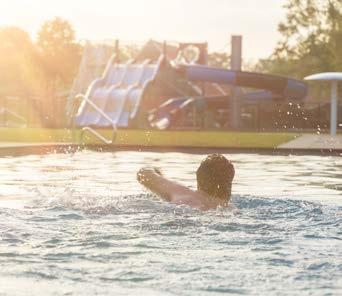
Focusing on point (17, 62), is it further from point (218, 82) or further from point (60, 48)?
point (218, 82)

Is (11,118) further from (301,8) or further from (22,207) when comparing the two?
(22,207)

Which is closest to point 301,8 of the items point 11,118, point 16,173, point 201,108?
point 201,108

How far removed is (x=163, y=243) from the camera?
891 centimetres

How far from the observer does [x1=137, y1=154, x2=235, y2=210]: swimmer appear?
30.9 ft

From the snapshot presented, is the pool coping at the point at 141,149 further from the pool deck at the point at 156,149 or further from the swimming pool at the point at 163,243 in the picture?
the swimming pool at the point at 163,243

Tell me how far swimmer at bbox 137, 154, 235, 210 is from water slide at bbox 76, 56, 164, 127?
35.9 metres

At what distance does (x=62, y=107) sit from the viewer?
55.8 meters

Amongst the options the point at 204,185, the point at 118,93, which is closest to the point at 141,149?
the point at 204,185

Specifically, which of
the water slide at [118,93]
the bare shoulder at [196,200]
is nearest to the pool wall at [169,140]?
the water slide at [118,93]

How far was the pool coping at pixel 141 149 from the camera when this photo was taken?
23.2 metres

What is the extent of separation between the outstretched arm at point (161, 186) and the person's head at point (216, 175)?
15.7 inches

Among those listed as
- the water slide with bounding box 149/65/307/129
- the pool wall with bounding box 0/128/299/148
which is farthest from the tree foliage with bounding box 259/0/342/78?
the pool wall with bounding box 0/128/299/148

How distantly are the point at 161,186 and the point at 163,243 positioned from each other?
4.53 feet

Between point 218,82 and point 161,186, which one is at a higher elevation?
point 218,82
